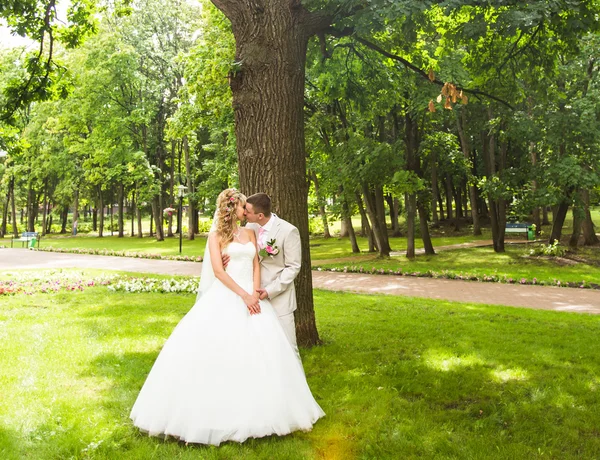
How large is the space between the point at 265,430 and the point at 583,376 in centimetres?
399

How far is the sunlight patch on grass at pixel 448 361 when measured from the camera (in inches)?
251

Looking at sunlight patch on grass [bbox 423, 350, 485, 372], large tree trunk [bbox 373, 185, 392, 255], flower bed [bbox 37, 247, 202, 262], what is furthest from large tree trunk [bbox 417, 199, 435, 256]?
sunlight patch on grass [bbox 423, 350, 485, 372]

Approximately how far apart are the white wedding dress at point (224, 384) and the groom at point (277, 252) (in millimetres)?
677

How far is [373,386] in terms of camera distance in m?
5.69

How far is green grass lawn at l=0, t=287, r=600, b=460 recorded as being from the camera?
4207 mm

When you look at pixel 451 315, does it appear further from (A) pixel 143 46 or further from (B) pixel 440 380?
(A) pixel 143 46

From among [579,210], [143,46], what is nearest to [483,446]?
[579,210]

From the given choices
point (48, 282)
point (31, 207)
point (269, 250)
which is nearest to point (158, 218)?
point (31, 207)

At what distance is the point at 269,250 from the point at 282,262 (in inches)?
9.8

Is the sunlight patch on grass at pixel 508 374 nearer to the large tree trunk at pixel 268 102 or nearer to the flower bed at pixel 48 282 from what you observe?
the large tree trunk at pixel 268 102

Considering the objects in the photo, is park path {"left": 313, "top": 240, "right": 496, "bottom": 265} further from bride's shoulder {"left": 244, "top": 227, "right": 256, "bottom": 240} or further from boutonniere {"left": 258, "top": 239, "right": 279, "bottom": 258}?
bride's shoulder {"left": 244, "top": 227, "right": 256, "bottom": 240}

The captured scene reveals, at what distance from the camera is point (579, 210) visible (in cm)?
1870

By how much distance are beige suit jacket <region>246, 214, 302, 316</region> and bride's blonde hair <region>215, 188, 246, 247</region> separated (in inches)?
19.4

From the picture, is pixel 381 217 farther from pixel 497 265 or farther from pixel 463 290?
pixel 463 290
